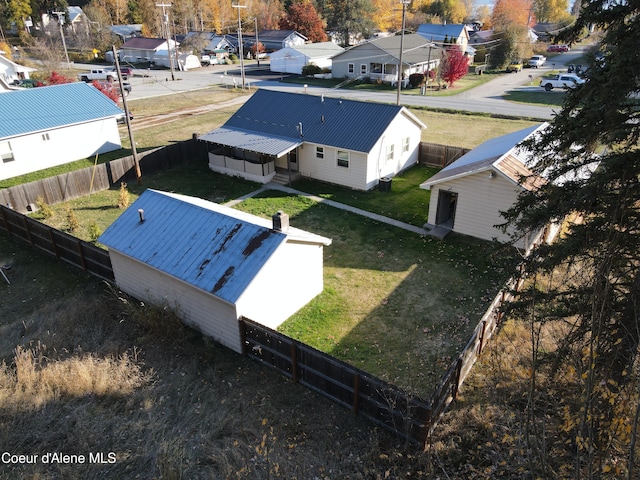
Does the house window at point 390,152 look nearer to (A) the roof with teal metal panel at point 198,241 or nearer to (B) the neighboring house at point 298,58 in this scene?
(A) the roof with teal metal panel at point 198,241

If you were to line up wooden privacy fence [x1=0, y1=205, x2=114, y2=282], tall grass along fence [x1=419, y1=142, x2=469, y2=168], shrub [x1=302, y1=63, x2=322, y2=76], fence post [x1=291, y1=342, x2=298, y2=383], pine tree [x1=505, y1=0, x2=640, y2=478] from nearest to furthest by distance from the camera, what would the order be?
1. pine tree [x1=505, y1=0, x2=640, y2=478]
2. fence post [x1=291, y1=342, x2=298, y2=383]
3. wooden privacy fence [x1=0, y1=205, x2=114, y2=282]
4. tall grass along fence [x1=419, y1=142, x2=469, y2=168]
5. shrub [x1=302, y1=63, x2=322, y2=76]

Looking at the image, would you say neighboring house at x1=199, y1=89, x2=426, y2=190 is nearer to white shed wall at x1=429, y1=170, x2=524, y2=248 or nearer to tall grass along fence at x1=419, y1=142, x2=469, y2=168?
tall grass along fence at x1=419, y1=142, x2=469, y2=168

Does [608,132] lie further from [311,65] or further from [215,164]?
[311,65]

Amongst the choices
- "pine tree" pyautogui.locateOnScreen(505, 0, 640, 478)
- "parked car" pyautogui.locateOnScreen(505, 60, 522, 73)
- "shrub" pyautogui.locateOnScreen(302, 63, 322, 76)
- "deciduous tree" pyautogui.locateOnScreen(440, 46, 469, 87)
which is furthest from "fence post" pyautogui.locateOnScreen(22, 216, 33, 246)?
"parked car" pyautogui.locateOnScreen(505, 60, 522, 73)

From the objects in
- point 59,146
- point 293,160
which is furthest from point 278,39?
point 293,160

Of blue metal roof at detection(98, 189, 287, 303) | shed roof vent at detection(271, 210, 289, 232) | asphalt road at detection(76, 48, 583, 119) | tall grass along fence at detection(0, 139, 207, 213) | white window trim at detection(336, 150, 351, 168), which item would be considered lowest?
asphalt road at detection(76, 48, 583, 119)
